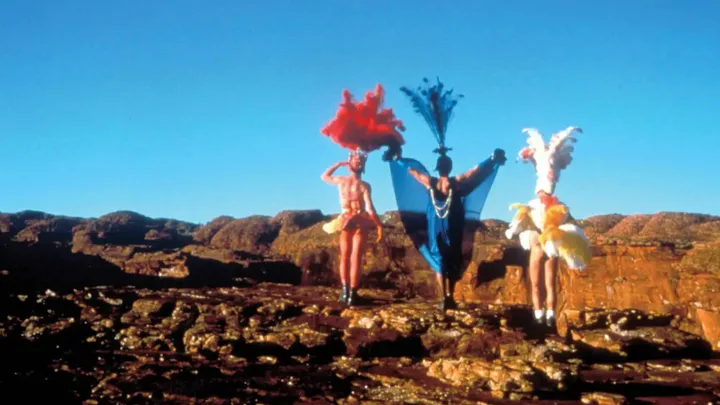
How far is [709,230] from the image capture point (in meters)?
17.5

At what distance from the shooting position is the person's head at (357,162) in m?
8.97

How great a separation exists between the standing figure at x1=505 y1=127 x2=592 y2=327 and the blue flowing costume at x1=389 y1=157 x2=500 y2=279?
2.70ft

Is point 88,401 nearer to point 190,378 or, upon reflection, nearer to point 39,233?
point 190,378

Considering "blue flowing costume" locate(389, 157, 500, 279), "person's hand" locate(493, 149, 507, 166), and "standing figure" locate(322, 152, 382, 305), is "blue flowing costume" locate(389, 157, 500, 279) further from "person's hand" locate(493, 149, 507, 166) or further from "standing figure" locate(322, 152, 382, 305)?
"standing figure" locate(322, 152, 382, 305)

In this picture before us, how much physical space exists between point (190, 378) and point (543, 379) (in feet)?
11.2

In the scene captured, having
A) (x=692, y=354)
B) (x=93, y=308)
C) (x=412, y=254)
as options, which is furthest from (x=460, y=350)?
(x=412, y=254)

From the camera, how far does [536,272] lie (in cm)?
768

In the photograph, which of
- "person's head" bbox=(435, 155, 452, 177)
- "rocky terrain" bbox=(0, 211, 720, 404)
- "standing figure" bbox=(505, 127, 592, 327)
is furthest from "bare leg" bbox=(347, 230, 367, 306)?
"standing figure" bbox=(505, 127, 592, 327)

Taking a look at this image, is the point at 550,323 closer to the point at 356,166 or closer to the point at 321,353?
the point at 321,353

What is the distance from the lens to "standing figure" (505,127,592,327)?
287 inches

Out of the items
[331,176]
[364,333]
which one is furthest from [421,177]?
[364,333]

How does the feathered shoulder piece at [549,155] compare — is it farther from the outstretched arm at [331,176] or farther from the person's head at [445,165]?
the outstretched arm at [331,176]

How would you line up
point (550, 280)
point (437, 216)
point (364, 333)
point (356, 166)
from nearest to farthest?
point (364, 333), point (550, 280), point (437, 216), point (356, 166)

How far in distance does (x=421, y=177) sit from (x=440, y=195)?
0.42 meters
